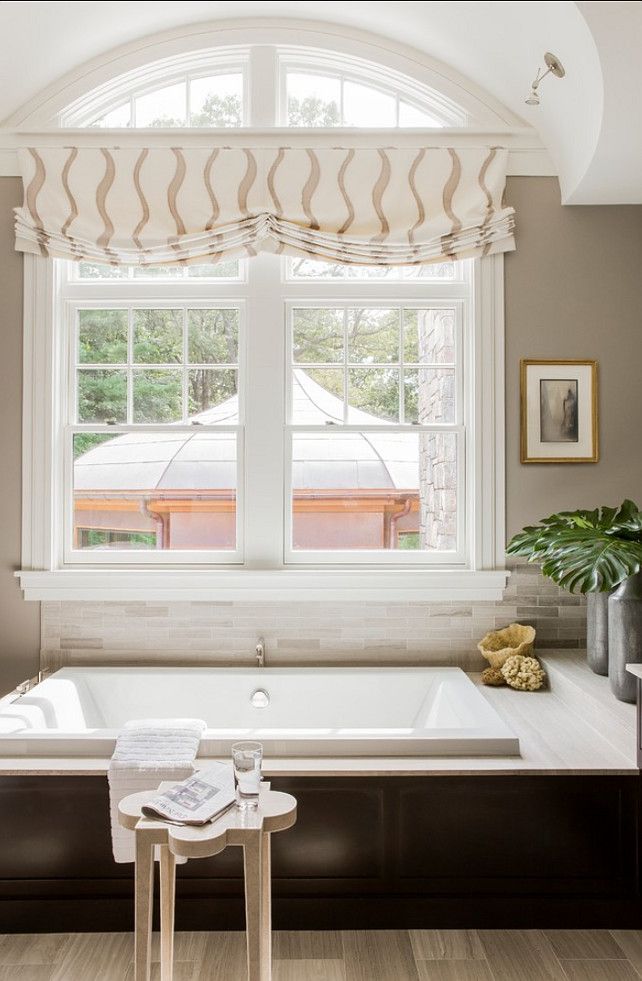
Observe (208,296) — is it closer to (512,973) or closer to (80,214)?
(80,214)

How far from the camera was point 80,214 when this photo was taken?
10.5ft

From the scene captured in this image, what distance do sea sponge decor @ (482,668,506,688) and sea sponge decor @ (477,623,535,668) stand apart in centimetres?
4

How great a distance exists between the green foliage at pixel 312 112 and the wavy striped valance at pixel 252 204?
23 cm

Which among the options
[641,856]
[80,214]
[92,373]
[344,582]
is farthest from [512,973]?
[80,214]

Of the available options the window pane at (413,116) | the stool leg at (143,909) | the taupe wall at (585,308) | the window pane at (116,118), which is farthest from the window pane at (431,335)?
the stool leg at (143,909)

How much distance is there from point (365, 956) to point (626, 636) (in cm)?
132

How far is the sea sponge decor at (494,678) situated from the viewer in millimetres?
3051

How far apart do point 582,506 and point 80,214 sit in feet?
8.18

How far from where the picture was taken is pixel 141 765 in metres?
2.22

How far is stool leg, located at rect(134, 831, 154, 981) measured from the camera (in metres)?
1.62

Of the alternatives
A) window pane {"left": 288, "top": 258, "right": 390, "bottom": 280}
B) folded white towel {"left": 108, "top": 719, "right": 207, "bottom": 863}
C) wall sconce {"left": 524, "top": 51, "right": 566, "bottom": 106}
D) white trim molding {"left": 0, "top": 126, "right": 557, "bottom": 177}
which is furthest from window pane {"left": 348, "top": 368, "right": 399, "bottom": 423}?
folded white towel {"left": 108, "top": 719, "right": 207, "bottom": 863}

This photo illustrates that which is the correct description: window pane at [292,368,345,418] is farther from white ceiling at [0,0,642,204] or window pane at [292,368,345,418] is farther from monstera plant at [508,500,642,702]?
white ceiling at [0,0,642,204]

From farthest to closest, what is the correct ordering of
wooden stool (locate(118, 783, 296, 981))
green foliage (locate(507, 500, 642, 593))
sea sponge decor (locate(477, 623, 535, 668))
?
sea sponge decor (locate(477, 623, 535, 668)) → green foliage (locate(507, 500, 642, 593)) → wooden stool (locate(118, 783, 296, 981))

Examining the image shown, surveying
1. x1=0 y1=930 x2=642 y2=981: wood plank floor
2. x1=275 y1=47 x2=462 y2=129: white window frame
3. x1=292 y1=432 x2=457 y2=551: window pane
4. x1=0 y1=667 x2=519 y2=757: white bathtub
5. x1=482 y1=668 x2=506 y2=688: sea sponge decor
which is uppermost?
x1=275 y1=47 x2=462 y2=129: white window frame
